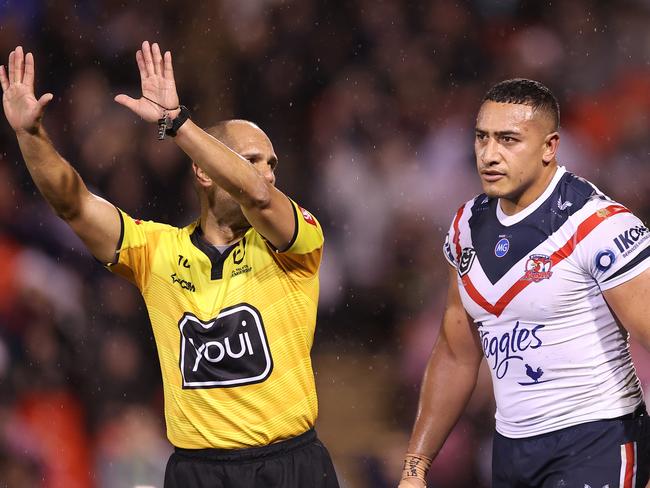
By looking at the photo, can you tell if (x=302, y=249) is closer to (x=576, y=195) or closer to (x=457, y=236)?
(x=457, y=236)

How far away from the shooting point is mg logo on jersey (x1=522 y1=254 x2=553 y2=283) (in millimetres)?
2314

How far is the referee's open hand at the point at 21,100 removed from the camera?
2529mm

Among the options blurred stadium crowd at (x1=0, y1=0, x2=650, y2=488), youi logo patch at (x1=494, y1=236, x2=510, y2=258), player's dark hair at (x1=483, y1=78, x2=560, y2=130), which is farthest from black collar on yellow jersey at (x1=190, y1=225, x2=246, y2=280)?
blurred stadium crowd at (x1=0, y1=0, x2=650, y2=488)

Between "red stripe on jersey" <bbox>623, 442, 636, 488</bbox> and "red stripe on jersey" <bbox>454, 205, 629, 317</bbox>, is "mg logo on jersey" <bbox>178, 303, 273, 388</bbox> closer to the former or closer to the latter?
"red stripe on jersey" <bbox>454, 205, 629, 317</bbox>

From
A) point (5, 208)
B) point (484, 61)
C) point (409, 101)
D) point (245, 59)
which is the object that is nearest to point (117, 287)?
point (5, 208)

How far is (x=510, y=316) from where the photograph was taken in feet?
7.77

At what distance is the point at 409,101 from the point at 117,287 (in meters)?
1.51

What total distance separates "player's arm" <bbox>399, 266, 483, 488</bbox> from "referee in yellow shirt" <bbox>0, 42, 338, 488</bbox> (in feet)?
0.91

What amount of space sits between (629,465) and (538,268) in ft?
1.62

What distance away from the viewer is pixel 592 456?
2273 mm

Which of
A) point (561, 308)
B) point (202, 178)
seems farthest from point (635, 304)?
point (202, 178)

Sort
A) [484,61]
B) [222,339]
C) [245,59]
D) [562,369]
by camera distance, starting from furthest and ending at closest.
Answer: [245,59] < [484,61] < [222,339] < [562,369]

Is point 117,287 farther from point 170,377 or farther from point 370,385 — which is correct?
point 170,377

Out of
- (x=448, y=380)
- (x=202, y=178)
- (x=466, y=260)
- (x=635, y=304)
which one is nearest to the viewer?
(x=635, y=304)
